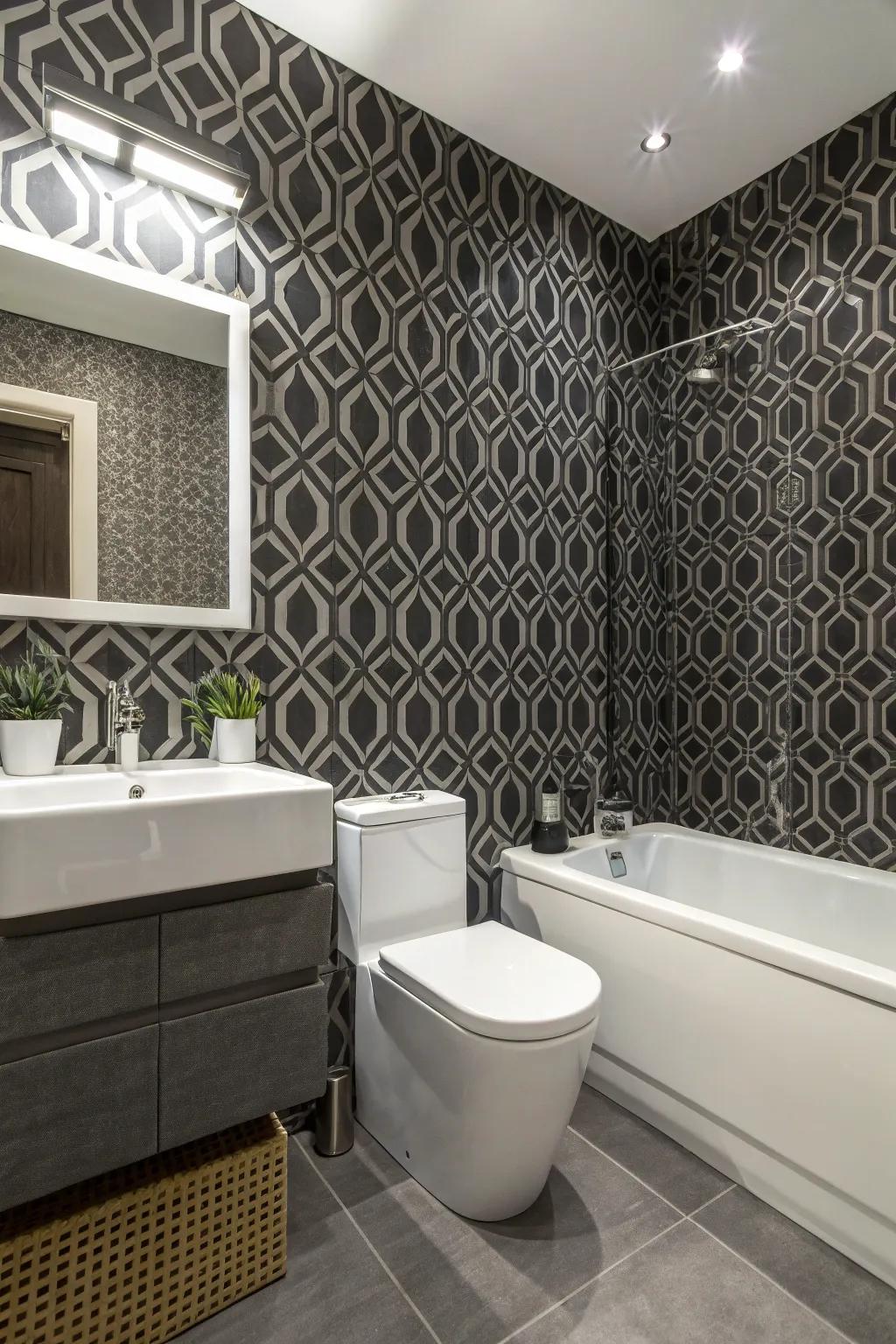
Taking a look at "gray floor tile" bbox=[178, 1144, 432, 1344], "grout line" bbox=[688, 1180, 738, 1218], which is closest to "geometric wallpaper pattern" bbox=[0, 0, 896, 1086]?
"gray floor tile" bbox=[178, 1144, 432, 1344]

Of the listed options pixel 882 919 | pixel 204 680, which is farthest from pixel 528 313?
pixel 882 919

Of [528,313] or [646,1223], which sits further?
[528,313]

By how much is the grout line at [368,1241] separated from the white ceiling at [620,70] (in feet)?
9.39

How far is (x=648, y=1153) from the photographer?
1.84 metres

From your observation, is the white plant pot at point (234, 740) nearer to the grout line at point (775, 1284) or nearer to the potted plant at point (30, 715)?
the potted plant at point (30, 715)

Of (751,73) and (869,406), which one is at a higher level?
(751,73)

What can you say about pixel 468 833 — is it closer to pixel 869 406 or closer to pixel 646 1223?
pixel 646 1223

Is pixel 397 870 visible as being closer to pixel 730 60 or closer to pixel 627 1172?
pixel 627 1172

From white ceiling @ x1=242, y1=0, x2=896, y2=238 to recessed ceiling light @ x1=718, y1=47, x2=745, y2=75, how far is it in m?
0.02

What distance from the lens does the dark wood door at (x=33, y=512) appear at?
1591mm

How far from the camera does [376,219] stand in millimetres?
2152

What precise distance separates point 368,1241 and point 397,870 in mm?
771

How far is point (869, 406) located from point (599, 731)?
4.40ft

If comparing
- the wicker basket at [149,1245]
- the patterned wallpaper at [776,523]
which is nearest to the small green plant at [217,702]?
the wicker basket at [149,1245]
